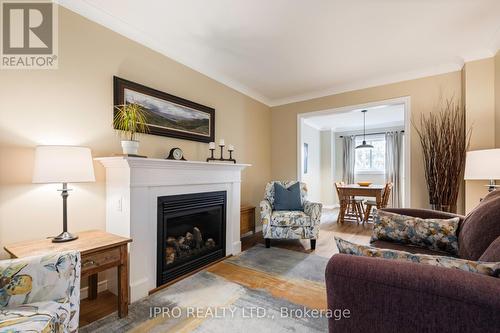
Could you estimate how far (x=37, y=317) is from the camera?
0.99m

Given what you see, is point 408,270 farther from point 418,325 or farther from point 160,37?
point 160,37

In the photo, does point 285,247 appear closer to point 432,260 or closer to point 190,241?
point 190,241

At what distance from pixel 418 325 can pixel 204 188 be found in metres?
2.18

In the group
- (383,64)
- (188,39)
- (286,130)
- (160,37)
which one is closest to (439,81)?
(383,64)

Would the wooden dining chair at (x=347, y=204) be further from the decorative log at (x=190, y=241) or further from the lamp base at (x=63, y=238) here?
the lamp base at (x=63, y=238)

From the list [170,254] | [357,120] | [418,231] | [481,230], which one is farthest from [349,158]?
[170,254]

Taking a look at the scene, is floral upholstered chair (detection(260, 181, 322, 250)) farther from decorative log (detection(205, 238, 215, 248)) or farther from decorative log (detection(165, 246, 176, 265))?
decorative log (detection(165, 246, 176, 265))

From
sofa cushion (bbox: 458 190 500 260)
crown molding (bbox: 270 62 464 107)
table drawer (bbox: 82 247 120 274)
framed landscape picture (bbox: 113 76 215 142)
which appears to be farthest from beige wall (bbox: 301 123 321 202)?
table drawer (bbox: 82 247 120 274)

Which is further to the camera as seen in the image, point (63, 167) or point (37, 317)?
point (63, 167)

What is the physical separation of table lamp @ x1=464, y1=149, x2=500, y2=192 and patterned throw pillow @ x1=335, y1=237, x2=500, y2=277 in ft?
5.92

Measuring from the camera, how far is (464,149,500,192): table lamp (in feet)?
6.74

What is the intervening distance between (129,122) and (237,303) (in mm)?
1825

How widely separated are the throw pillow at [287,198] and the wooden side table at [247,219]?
45 centimetres

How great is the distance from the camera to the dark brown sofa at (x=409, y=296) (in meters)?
0.74
